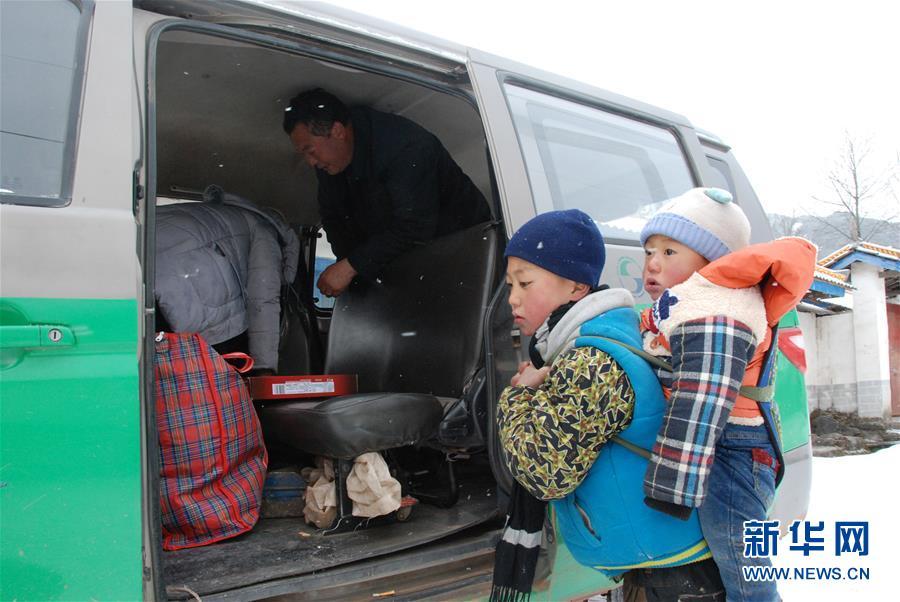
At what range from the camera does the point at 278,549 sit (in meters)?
2.14

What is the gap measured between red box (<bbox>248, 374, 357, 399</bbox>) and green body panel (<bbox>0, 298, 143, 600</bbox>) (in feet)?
3.35

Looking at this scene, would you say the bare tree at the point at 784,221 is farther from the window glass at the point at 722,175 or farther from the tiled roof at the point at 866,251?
the window glass at the point at 722,175

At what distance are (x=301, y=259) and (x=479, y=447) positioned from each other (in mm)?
1821

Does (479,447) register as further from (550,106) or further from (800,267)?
(800,267)

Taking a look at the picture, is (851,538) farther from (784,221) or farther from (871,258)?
(784,221)

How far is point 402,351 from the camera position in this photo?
3332mm

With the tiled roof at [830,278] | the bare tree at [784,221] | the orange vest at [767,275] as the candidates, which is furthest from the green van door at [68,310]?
the bare tree at [784,221]

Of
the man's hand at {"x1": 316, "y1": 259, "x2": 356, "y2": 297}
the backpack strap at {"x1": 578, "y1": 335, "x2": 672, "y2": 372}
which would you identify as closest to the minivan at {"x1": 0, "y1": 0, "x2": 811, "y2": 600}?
the man's hand at {"x1": 316, "y1": 259, "x2": 356, "y2": 297}

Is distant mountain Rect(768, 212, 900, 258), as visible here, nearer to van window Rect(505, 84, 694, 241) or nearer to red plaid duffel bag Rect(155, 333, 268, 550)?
van window Rect(505, 84, 694, 241)

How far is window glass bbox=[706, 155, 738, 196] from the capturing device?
3.28 metres

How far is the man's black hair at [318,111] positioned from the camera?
3115 mm

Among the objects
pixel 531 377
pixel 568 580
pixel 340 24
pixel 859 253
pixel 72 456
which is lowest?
pixel 568 580

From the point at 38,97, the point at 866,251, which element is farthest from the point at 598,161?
the point at 866,251

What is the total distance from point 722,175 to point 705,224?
169cm
